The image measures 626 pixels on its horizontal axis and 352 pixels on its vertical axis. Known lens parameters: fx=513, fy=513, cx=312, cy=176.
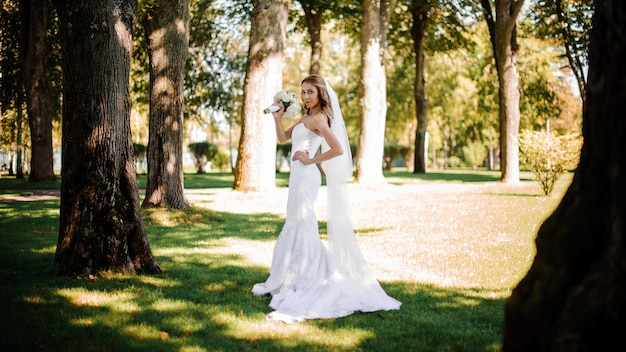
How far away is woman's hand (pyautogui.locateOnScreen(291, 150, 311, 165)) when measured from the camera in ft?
20.3

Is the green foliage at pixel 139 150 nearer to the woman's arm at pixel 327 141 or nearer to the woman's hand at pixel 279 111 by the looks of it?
the woman's hand at pixel 279 111

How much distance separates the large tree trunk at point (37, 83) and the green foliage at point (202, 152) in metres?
15.1

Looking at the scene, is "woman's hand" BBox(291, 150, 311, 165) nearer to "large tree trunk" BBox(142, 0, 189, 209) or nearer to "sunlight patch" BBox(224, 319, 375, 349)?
"sunlight patch" BBox(224, 319, 375, 349)

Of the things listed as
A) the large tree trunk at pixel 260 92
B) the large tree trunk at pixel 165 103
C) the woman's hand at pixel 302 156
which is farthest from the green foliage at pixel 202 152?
the woman's hand at pixel 302 156

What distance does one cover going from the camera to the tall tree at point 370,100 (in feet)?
68.7

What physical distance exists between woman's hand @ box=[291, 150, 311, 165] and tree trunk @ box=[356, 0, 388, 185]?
586 inches

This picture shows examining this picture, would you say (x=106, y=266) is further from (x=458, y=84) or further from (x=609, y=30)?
(x=458, y=84)

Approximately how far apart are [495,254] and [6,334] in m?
7.13

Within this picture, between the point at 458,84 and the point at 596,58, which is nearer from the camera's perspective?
the point at 596,58

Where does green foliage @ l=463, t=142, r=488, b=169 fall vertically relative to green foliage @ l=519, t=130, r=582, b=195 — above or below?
above

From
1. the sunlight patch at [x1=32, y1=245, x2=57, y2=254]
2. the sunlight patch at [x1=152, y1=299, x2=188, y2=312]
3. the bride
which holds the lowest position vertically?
the sunlight patch at [x1=152, y1=299, x2=188, y2=312]

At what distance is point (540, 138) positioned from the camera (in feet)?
54.6

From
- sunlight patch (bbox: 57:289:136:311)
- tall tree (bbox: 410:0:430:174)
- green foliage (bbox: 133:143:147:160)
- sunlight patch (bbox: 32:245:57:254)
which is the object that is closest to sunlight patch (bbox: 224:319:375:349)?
sunlight patch (bbox: 57:289:136:311)

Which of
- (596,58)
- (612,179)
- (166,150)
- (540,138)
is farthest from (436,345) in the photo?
(540,138)
